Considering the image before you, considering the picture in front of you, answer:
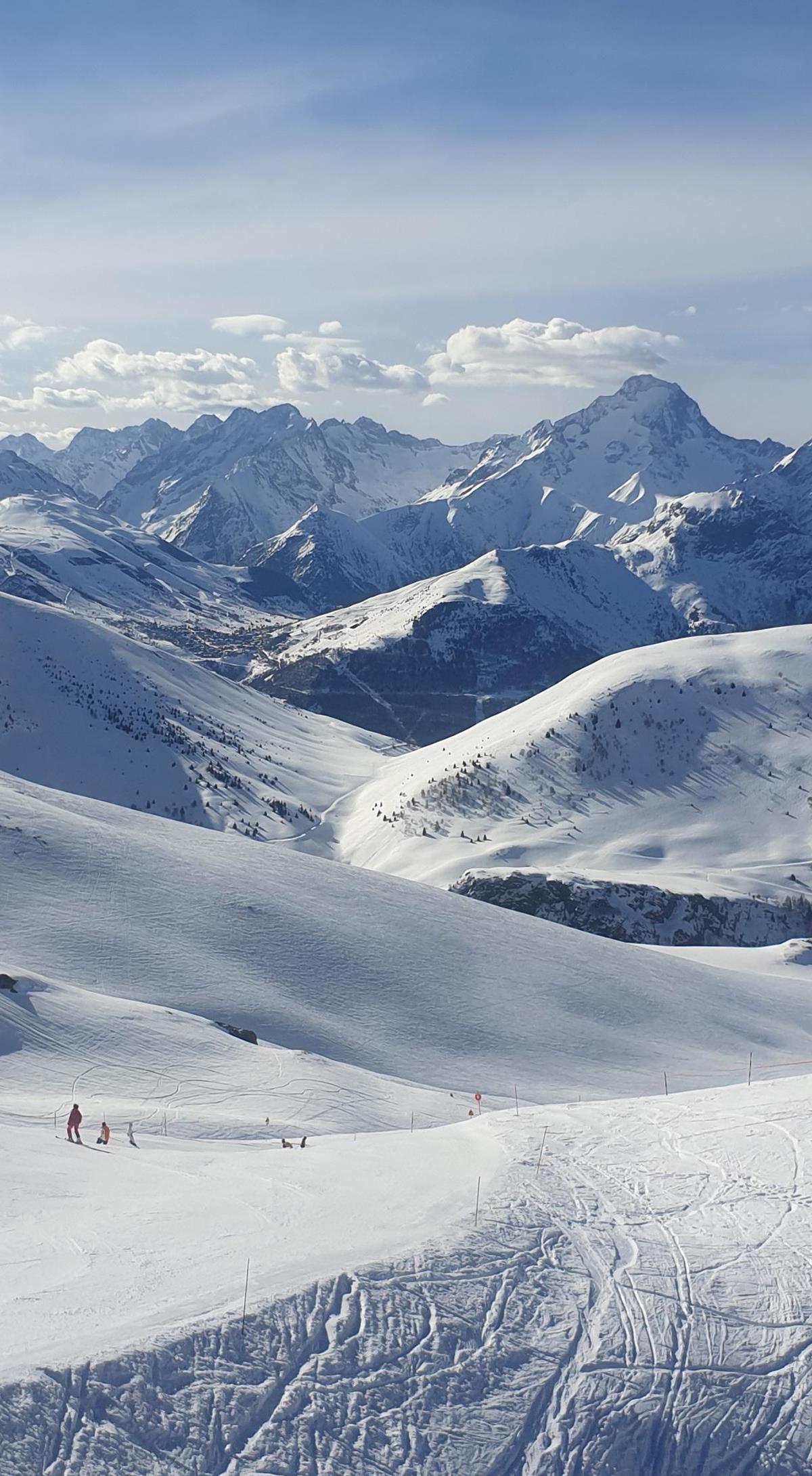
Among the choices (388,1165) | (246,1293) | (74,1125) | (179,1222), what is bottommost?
(388,1165)

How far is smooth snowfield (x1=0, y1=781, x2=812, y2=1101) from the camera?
163 feet

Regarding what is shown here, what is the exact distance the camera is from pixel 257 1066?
41188 mm

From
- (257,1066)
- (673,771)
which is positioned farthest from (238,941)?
(673,771)

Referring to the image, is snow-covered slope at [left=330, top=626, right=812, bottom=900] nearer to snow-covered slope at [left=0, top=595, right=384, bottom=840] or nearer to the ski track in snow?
snow-covered slope at [left=0, top=595, right=384, bottom=840]

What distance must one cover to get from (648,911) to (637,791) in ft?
103

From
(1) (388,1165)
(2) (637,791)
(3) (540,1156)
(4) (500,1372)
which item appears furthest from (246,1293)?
(2) (637,791)

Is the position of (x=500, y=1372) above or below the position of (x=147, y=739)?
below

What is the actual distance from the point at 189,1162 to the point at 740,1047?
36.1m

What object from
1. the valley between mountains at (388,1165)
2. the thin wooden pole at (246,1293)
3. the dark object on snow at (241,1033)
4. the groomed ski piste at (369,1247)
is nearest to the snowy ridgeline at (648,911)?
the valley between mountains at (388,1165)

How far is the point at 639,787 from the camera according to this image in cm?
13075

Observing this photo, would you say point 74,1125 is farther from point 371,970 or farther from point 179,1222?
point 371,970

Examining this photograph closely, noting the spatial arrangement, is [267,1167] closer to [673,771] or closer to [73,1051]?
[73,1051]

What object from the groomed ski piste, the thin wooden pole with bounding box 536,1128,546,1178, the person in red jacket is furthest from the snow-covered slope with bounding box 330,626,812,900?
the person in red jacket

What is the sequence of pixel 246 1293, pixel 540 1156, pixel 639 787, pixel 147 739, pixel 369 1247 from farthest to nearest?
pixel 147 739, pixel 639 787, pixel 540 1156, pixel 369 1247, pixel 246 1293
